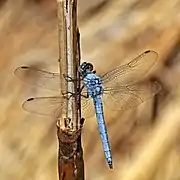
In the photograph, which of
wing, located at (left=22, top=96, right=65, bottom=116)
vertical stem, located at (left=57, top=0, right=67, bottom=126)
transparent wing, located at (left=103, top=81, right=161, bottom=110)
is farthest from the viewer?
transparent wing, located at (left=103, top=81, right=161, bottom=110)

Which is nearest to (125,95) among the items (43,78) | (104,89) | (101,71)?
(104,89)

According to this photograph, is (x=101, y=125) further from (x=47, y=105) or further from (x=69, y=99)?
(x=69, y=99)

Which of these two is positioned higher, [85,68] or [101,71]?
[101,71]

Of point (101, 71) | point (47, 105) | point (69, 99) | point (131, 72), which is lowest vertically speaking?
point (69, 99)

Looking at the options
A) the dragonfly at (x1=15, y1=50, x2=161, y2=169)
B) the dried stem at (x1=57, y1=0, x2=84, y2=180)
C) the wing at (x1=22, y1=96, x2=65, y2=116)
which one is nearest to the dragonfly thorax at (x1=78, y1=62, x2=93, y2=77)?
the dragonfly at (x1=15, y1=50, x2=161, y2=169)

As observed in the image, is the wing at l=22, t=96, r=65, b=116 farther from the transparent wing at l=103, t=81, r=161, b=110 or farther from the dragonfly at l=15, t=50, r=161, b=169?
the transparent wing at l=103, t=81, r=161, b=110
